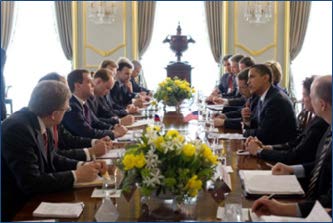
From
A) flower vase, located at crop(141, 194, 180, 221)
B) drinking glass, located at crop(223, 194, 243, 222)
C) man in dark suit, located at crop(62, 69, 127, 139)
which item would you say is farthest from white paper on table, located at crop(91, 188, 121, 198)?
man in dark suit, located at crop(62, 69, 127, 139)

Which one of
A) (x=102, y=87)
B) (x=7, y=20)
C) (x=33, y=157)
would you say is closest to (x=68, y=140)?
(x=33, y=157)

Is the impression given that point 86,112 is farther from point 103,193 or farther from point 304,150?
point 103,193

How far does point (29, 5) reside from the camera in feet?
32.2

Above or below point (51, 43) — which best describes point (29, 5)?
above

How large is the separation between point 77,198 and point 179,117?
2.81 m

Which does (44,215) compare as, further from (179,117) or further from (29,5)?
(29,5)

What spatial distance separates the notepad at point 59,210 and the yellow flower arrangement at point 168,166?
23 cm

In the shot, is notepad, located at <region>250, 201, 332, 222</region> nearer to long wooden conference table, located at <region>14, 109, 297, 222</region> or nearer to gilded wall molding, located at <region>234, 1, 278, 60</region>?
long wooden conference table, located at <region>14, 109, 297, 222</region>

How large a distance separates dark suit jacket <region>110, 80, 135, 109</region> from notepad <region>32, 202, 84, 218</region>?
171 inches

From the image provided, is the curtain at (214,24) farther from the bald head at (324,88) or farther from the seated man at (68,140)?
the bald head at (324,88)

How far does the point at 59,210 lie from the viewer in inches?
77.0

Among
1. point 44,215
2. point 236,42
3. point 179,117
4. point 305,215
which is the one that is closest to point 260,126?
point 179,117

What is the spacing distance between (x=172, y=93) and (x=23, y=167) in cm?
317

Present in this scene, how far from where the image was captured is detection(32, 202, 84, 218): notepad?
1.91 meters
